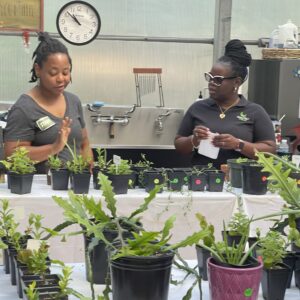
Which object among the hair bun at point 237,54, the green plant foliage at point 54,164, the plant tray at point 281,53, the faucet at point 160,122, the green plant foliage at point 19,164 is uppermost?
the hair bun at point 237,54

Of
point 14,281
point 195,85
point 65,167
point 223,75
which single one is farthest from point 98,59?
point 14,281

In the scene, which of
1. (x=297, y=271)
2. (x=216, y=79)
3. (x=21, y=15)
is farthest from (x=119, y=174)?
(x=21, y=15)

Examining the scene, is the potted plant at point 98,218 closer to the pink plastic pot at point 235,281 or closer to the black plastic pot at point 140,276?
the black plastic pot at point 140,276

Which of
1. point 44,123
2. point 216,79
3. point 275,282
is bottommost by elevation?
point 275,282

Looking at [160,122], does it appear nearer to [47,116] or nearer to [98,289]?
[47,116]

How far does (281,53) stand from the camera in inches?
195

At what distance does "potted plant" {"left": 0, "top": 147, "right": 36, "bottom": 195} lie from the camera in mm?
2443

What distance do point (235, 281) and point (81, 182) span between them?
4.52 ft

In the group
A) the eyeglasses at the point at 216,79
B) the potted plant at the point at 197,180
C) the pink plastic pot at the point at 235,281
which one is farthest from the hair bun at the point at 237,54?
the pink plastic pot at the point at 235,281

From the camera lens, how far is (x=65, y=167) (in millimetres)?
2607

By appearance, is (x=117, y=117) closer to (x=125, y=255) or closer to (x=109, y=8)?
(x=109, y=8)

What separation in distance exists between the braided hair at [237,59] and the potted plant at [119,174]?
4.35 ft

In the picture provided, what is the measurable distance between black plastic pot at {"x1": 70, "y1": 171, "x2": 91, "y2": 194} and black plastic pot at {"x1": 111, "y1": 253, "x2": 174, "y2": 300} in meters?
1.31

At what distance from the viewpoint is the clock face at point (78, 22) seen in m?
5.12
